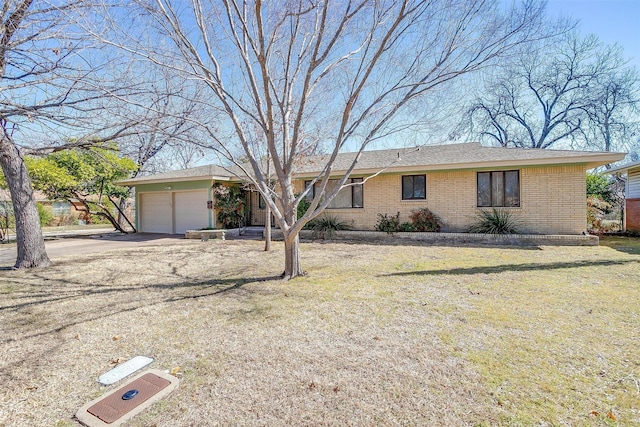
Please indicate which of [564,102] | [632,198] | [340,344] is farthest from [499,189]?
[564,102]

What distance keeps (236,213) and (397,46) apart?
461 inches

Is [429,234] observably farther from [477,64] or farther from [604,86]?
[604,86]

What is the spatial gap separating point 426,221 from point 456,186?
1.74 meters

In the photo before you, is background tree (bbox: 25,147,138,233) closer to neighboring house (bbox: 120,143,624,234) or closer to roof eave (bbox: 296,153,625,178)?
neighboring house (bbox: 120,143,624,234)

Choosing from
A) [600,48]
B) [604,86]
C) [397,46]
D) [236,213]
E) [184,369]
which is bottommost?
[184,369]

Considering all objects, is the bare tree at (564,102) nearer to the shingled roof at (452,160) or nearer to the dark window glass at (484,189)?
the shingled roof at (452,160)

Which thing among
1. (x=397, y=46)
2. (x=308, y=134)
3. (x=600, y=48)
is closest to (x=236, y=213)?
(x=308, y=134)

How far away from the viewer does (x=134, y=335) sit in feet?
12.8

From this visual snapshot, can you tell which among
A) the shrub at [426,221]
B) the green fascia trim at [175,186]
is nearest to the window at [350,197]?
the shrub at [426,221]

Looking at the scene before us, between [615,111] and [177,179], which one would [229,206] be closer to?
[177,179]

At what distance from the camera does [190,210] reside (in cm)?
1636

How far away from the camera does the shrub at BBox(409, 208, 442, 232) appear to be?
505 inches

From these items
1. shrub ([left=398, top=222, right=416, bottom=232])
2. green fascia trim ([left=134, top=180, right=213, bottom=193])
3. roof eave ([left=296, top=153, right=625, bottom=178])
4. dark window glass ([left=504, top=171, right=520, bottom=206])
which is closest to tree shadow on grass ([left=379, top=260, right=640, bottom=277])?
roof eave ([left=296, top=153, right=625, bottom=178])

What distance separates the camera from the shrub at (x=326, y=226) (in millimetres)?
13789
